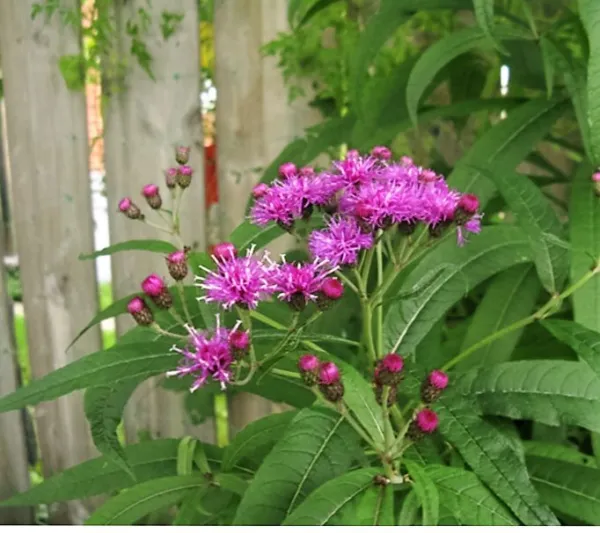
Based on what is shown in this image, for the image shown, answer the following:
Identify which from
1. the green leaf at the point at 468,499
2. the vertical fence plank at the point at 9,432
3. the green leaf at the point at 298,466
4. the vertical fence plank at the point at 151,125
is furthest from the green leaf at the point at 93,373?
the vertical fence plank at the point at 9,432

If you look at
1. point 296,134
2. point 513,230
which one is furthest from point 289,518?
point 296,134

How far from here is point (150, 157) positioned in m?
1.36

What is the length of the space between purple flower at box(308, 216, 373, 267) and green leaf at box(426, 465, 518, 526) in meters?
0.18

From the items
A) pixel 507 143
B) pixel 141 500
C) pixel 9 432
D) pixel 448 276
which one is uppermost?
pixel 507 143

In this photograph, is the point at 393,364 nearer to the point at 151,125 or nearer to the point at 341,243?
the point at 341,243

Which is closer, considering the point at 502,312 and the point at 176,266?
the point at 176,266

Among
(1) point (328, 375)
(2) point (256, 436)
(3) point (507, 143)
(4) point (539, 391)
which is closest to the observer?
(1) point (328, 375)

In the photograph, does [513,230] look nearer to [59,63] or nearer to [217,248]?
[217,248]

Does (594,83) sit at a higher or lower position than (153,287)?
higher

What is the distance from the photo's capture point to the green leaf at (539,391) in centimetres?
57

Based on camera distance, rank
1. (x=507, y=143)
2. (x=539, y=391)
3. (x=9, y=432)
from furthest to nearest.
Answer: (x=9, y=432)
(x=507, y=143)
(x=539, y=391)

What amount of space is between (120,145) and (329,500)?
1053mm

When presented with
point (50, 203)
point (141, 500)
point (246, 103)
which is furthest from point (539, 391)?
point (50, 203)

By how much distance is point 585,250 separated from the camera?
25.8 inches
